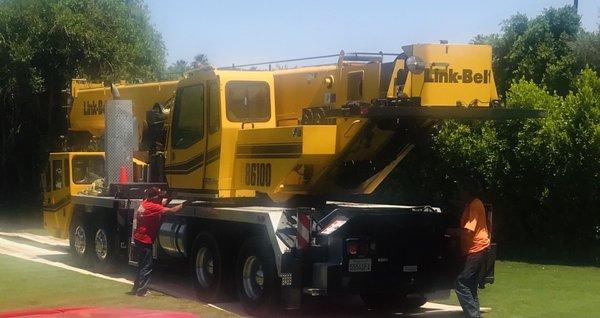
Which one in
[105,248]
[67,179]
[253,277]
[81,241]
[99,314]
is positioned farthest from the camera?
[67,179]

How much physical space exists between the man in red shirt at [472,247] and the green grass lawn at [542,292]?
2.88 feet

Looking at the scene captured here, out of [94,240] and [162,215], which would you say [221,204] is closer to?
[162,215]

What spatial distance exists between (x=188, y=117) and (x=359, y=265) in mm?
4165

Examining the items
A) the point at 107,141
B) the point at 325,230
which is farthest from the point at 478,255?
the point at 107,141

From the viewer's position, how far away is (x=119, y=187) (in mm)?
15914

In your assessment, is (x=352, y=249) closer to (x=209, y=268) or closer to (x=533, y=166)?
(x=209, y=268)

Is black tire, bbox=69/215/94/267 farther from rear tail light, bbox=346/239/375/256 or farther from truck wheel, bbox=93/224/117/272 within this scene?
rear tail light, bbox=346/239/375/256

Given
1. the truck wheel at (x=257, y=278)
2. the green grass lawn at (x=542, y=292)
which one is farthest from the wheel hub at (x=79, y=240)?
the green grass lawn at (x=542, y=292)

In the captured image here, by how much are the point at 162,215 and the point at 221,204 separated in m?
1.35

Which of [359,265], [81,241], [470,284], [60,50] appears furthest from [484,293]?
[60,50]

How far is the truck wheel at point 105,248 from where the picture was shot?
16375 millimetres

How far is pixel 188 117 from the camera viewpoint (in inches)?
532

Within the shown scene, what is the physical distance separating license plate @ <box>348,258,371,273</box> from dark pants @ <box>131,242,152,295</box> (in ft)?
13.3

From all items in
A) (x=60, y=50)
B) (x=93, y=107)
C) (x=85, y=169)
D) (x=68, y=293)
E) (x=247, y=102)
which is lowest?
(x=68, y=293)
